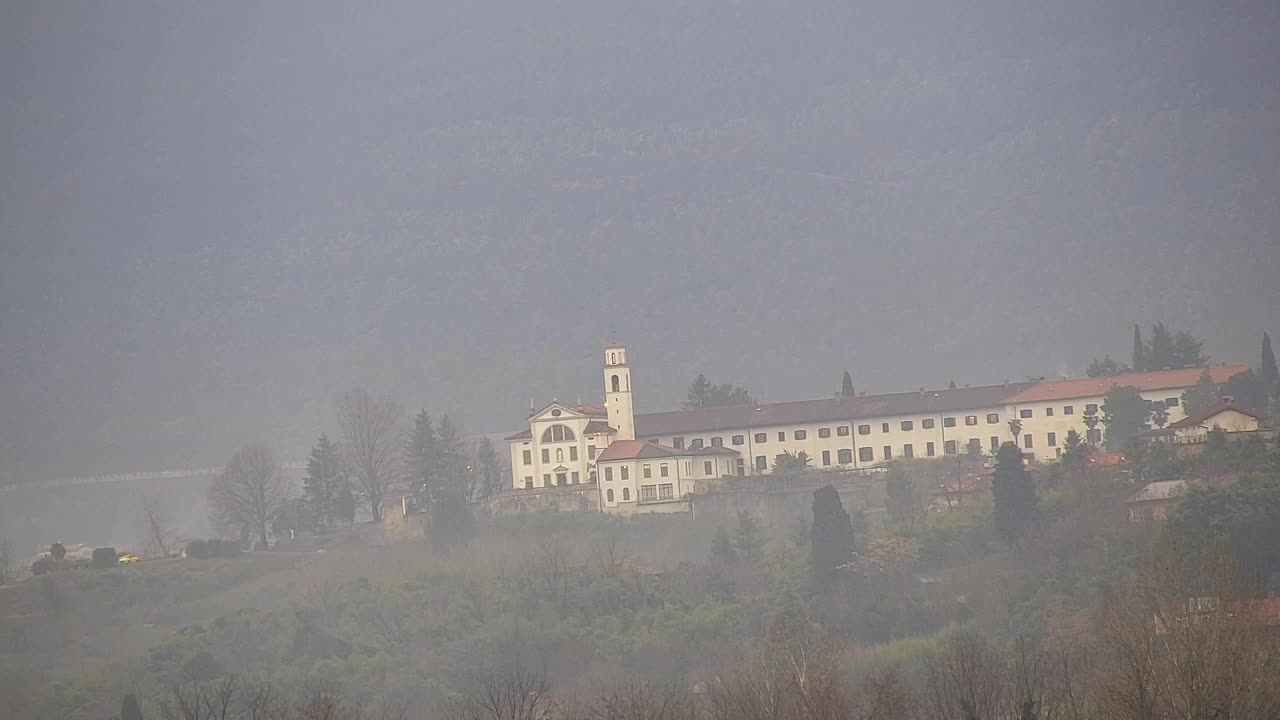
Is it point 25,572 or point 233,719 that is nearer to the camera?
point 233,719

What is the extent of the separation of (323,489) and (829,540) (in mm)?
32028

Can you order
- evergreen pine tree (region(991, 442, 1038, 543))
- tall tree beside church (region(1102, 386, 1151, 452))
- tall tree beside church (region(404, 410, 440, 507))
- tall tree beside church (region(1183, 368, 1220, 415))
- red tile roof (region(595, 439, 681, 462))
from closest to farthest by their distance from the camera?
evergreen pine tree (region(991, 442, 1038, 543))
tall tree beside church (region(1183, 368, 1220, 415))
tall tree beside church (region(1102, 386, 1151, 452))
red tile roof (region(595, 439, 681, 462))
tall tree beside church (region(404, 410, 440, 507))

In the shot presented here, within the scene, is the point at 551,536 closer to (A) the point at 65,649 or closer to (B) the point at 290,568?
(B) the point at 290,568

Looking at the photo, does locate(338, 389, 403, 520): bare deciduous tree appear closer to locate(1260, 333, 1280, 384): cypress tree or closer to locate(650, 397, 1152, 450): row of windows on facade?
locate(650, 397, 1152, 450): row of windows on facade

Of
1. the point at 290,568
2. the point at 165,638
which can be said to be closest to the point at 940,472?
the point at 290,568

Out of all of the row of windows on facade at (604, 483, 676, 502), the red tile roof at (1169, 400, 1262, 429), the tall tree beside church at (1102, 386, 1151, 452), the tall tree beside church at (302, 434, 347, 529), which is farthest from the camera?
the tall tree beside church at (302, 434, 347, 529)

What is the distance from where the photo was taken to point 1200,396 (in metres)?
94.2

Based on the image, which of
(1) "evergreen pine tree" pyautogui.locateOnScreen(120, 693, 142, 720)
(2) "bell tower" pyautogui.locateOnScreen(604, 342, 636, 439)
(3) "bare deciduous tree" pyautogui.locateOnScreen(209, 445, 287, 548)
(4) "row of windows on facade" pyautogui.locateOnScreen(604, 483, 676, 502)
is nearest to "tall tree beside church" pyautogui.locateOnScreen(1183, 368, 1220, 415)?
(4) "row of windows on facade" pyautogui.locateOnScreen(604, 483, 676, 502)

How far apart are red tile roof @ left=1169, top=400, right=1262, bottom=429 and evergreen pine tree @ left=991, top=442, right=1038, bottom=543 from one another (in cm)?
1078

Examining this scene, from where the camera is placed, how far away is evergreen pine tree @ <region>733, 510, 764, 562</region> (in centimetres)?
8606

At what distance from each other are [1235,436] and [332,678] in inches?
1543

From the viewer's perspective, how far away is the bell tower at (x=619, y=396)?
10281 cm

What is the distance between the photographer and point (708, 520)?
3716 inches

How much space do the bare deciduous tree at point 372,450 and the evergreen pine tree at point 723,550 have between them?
2233cm
